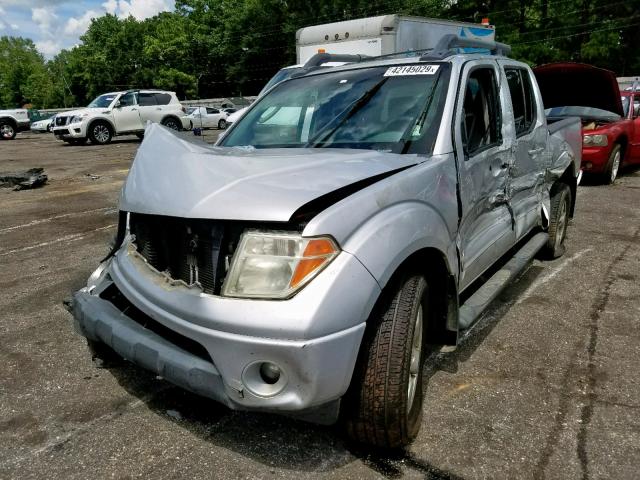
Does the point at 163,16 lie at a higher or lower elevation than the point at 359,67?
higher

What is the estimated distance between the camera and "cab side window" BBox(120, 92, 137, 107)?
19.7 meters

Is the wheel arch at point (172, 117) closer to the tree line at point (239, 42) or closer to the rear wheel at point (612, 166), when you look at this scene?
the tree line at point (239, 42)

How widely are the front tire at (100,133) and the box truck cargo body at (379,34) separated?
34.8 feet

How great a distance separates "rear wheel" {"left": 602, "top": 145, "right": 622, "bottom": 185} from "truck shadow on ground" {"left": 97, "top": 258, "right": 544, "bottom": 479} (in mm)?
7731

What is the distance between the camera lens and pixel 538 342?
3.53m

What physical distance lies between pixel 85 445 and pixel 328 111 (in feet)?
7.46

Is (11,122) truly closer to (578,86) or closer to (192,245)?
(578,86)

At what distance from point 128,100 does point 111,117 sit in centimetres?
89

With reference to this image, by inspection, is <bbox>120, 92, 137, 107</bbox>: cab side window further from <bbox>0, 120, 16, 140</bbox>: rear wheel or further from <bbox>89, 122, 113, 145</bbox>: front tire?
<bbox>0, 120, 16, 140</bbox>: rear wheel

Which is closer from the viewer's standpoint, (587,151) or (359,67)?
(359,67)

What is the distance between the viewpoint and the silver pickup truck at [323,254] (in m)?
1.98

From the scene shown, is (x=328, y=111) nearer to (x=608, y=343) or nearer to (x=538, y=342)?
(x=538, y=342)

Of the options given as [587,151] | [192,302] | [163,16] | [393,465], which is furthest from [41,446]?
[163,16]

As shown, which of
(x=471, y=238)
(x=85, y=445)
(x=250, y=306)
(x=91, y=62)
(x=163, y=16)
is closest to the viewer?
(x=250, y=306)
